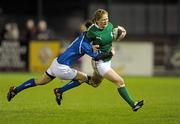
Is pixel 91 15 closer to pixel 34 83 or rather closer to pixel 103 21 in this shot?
pixel 34 83

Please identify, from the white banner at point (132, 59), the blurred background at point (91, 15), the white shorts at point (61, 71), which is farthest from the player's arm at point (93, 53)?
the blurred background at point (91, 15)

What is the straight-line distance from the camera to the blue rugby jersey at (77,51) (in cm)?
1338

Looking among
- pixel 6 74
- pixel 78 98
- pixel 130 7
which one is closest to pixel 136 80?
pixel 6 74

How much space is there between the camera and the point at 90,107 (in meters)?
14.9

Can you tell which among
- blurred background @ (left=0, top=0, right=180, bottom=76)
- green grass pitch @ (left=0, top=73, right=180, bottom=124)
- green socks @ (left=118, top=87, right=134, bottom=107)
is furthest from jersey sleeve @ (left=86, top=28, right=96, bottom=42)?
blurred background @ (left=0, top=0, right=180, bottom=76)

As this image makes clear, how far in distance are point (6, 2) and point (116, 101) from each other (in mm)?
17998

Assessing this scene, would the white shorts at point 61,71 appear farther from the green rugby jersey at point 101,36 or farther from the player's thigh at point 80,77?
the green rugby jersey at point 101,36

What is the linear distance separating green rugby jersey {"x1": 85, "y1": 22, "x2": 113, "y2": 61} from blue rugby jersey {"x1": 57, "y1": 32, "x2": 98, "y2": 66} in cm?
13

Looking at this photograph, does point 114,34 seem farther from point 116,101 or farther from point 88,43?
point 116,101

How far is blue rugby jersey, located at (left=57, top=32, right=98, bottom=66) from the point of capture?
43.9ft

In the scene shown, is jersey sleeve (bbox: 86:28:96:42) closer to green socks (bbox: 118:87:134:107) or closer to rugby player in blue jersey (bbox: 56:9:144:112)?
rugby player in blue jersey (bbox: 56:9:144:112)

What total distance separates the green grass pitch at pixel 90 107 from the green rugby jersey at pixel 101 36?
1226 millimetres

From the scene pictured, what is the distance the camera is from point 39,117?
12711 millimetres

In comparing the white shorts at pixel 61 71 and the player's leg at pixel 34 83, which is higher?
the white shorts at pixel 61 71
